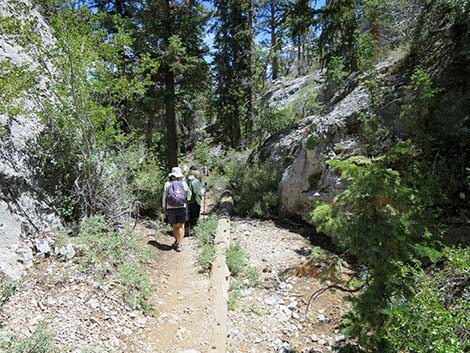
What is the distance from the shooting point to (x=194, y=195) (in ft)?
25.4

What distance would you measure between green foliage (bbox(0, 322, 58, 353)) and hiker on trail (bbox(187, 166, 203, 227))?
4.92 m

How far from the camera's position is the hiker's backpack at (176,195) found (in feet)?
21.4

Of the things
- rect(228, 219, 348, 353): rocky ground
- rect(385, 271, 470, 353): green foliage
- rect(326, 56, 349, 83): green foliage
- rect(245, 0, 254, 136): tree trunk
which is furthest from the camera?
rect(245, 0, 254, 136): tree trunk

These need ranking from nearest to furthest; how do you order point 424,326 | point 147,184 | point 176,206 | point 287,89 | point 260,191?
point 424,326, point 176,206, point 147,184, point 260,191, point 287,89

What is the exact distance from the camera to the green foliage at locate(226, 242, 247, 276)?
17.5 feet

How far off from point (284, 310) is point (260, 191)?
5.16m

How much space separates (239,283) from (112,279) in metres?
2.08

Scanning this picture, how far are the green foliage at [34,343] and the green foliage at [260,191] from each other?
6.26 meters

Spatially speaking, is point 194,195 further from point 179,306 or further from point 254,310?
point 254,310

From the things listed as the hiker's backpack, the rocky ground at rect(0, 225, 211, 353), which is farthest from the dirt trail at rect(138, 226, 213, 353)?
the hiker's backpack

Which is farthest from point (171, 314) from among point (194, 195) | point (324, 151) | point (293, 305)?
point (324, 151)

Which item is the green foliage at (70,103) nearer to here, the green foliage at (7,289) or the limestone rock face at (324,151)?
the green foliage at (7,289)

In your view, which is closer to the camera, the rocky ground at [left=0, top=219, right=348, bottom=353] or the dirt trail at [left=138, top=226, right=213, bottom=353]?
the rocky ground at [left=0, top=219, right=348, bottom=353]

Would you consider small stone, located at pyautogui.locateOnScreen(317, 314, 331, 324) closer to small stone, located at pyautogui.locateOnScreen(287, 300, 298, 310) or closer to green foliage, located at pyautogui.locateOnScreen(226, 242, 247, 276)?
small stone, located at pyautogui.locateOnScreen(287, 300, 298, 310)
